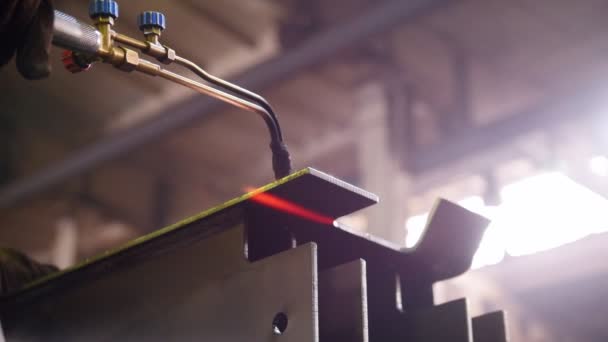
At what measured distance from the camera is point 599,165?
4.14 m

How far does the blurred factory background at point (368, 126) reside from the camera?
369 cm

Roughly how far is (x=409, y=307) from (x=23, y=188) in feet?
12.3

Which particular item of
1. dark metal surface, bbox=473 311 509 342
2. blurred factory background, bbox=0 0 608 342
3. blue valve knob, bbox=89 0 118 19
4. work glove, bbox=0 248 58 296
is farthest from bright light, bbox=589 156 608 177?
blue valve knob, bbox=89 0 118 19

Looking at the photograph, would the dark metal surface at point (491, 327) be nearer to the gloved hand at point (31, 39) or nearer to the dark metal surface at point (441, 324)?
the dark metal surface at point (441, 324)

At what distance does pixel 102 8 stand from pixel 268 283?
374mm

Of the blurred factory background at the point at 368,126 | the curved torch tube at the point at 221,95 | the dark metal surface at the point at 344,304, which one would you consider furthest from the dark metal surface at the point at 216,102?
the dark metal surface at the point at 344,304

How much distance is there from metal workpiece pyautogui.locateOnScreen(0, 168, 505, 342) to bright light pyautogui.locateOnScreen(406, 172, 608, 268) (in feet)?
10.4

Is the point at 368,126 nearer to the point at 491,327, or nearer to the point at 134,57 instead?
the point at 491,327

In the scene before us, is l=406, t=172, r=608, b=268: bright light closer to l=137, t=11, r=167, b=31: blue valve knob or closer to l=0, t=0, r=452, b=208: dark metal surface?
l=0, t=0, r=452, b=208: dark metal surface

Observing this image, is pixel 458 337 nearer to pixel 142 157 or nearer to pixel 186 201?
pixel 142 157

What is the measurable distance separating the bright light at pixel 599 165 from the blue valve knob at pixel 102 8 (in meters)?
3.31

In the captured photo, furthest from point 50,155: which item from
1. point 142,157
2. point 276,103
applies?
point 276,103

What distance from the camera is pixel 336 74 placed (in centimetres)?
421

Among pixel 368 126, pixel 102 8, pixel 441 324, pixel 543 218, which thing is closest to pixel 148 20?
pixel 102 8
